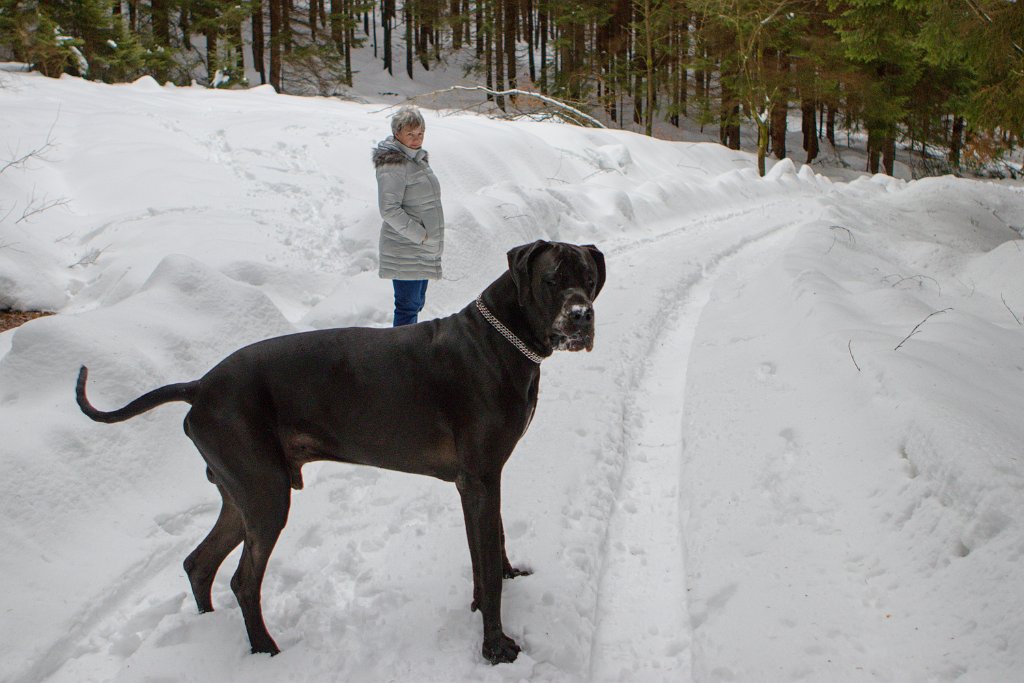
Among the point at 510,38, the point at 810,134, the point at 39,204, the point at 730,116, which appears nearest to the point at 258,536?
the point at 39,204

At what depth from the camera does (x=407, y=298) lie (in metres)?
5.55

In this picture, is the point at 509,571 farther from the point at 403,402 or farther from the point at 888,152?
the point at 888,152

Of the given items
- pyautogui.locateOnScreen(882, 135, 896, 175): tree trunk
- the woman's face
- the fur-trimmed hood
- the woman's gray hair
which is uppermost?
the woman's gray hair

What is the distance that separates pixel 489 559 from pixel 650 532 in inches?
48.8

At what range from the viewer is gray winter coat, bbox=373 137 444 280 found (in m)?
5.06

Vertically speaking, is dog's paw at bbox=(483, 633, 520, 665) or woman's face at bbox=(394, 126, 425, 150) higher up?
woman's face at bbox=(394, 126, 425, 150)

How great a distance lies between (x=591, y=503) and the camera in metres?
3.79

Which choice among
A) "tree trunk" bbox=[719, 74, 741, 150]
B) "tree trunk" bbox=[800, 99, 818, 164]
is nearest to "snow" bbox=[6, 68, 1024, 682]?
"tree trunk" bbox=[719, 74, 741, 150]

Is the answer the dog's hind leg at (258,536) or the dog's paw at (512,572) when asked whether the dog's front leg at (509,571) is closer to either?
the dog's paw at (512,572)

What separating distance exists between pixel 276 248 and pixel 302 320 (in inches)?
76.5

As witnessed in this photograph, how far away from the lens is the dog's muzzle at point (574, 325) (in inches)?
104

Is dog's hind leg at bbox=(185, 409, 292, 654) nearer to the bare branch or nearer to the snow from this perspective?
the snow

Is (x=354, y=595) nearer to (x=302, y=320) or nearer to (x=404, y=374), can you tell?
(x=404, y=374)

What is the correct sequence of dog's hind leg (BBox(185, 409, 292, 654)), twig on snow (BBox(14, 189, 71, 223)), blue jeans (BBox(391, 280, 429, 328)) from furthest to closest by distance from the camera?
twig on snow (BBox(14, 189, 71, 223))
blue jeans (BBox(391, 280, 429, 328))
dog's hind leg (BBox(185, 409, 292, 654))
